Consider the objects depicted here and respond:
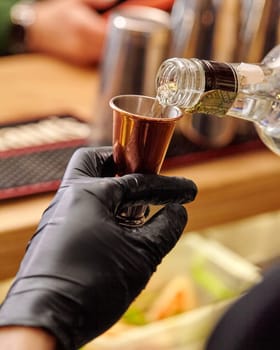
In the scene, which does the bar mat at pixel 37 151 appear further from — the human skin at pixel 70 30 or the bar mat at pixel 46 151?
the human skin at pixel 70 30

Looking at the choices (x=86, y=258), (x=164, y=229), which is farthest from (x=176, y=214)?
(x=86, y=258)

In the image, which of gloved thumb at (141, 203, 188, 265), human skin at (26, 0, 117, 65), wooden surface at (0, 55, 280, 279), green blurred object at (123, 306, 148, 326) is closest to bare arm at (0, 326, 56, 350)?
gloved thumb at (141, 203, 188, 265)

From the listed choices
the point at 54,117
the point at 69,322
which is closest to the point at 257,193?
the point at 54,117

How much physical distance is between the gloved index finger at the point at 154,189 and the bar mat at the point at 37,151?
402 mm

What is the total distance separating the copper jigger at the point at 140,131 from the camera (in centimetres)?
72

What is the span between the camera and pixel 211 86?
2.32 feet

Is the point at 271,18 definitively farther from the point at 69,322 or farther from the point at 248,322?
the point at 69,322

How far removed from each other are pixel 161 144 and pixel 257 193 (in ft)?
2.16

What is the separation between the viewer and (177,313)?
1.31 meters

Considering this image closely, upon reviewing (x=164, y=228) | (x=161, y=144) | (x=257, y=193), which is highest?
(x=161, y=144)

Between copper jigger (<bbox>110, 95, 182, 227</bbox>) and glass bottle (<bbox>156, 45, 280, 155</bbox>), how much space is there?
2 centimetres

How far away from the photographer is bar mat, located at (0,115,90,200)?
1.20m

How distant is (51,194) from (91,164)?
374 mm

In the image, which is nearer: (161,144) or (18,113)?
(161,144)
